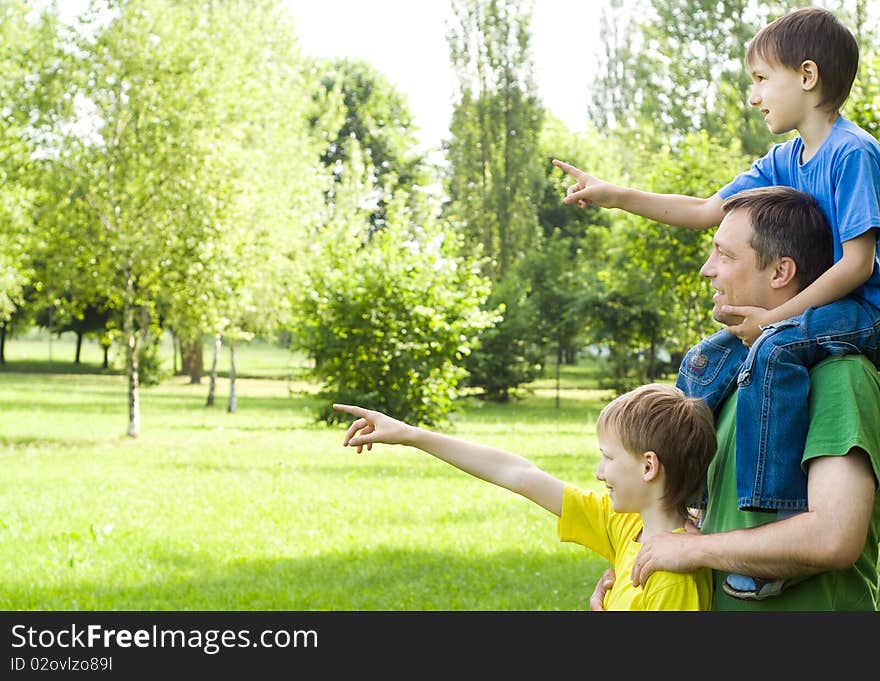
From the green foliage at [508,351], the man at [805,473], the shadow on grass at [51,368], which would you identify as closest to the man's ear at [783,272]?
the man at [805,473]

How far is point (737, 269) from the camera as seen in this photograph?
2.20 metres

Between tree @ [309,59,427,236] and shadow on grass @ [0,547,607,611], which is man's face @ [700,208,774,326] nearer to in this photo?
shadow on grass @ [0,547,607,611]

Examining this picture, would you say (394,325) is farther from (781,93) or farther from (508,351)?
(781,93)

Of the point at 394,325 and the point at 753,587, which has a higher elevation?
the point at 394,325

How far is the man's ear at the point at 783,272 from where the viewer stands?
219 cm

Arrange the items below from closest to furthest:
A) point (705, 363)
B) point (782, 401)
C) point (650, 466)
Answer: point (782, 401), point (650, 466), point (705, 363)

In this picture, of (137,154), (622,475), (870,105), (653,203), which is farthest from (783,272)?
(137,154)

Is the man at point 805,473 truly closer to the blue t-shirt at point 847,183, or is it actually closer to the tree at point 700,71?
the blue t-shirt at point 847,183

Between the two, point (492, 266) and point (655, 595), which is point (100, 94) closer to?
point (655, 595)

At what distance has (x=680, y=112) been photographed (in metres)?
40.5

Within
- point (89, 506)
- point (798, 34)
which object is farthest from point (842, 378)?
point (89, 506)

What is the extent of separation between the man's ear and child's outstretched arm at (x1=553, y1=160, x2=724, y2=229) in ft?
1.72

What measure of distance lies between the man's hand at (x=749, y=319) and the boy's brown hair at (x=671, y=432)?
0.54 ft

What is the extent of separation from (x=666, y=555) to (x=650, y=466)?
19 centimetres
